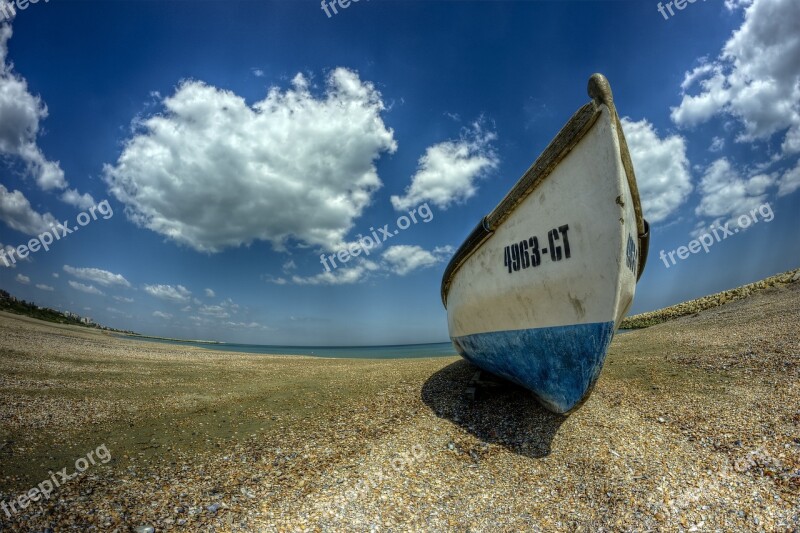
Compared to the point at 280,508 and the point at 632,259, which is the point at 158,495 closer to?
the point at 280,508

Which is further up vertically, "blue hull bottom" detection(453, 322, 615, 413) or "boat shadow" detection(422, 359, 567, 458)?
"blue hull bottom" detection(453, 322, 615, 413)

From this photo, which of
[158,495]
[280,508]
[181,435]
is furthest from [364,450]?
[181,435]

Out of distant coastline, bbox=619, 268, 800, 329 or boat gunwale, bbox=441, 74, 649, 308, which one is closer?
boat gunwale, bbox=441, 74, 649, 308

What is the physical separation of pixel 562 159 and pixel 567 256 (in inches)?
62.1

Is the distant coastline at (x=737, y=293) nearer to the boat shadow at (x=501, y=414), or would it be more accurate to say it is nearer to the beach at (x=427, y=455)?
the beach at (x=427, y=455)

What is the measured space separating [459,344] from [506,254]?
3.97 m

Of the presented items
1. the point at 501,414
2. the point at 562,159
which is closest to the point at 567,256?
the point at 562,159

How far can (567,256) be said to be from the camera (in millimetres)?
5168

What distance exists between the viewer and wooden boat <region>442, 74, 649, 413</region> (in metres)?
4.75

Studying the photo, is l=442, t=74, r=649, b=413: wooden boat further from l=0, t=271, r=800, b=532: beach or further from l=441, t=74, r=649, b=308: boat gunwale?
l=0, t=271, r=800, b=532: beach

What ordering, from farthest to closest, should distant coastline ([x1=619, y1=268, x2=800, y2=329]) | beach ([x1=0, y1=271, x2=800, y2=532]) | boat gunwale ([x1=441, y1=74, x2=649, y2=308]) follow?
distant coastline ([x1=619, y1=268, x2=800, y2=329]) → boat gunwale ([x1=441, y1=74, x2=649, y2=308]) → beach ([x1=0, y1=271, x2=800, y2=532])

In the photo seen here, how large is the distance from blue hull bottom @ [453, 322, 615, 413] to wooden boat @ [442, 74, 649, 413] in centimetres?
2

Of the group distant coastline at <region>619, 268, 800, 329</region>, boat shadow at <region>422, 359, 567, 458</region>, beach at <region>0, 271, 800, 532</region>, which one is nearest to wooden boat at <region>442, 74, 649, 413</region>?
boat shadow at <region>422, 359, 567, 458</region>

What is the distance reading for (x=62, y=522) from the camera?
3.46 m
